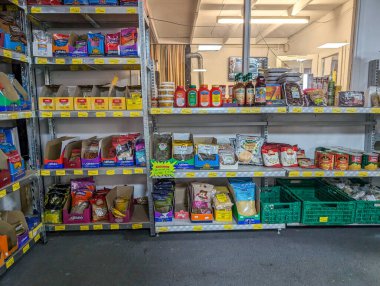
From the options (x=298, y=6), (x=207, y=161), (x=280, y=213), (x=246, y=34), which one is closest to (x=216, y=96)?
(x=207, y=161)

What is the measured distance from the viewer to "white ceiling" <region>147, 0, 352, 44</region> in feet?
17.7

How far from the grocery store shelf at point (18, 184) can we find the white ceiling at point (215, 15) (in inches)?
164

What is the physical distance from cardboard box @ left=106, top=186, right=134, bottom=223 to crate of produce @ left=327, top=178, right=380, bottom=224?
2.13 meters

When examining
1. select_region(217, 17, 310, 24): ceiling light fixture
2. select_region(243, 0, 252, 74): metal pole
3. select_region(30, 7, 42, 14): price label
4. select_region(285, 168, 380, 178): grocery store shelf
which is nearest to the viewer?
select_region(30, 7, 42, 14): price label

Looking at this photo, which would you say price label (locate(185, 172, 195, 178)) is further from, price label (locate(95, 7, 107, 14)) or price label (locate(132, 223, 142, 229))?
price label (locate(95, 7, 107, 14))

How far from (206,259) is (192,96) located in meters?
1.39

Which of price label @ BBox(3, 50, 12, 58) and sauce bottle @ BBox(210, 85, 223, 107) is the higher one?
price label @ BBox(3, 50, 12, 58)

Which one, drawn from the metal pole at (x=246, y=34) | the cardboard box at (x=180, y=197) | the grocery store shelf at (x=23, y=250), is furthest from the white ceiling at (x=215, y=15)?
the grocery store shelf at (x=23, y=250)

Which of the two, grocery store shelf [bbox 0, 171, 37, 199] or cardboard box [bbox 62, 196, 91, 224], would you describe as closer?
grocery store shelf [bbox 0, 171, 37, 199]

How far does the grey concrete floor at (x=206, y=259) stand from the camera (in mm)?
1999

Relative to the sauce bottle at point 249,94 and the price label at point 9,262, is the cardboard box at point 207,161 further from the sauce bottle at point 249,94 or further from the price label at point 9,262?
the price label at point 9,262

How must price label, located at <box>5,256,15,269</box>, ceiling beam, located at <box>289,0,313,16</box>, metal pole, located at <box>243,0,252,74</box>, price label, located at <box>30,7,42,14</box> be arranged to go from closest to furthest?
price label, located at <box>5,256,15,269</box>, price label, located at <box>30,7,42,14</box>, metal pole, located at <box>243,0,252,74</box>, ceiling beam, located at <box>289,0,313,16</box>

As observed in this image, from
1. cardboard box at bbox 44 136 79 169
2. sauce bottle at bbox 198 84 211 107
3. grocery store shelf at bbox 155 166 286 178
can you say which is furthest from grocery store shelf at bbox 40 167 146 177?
sauce bottle at bbox 198 84 211 107

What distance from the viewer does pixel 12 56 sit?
81.7 inches
